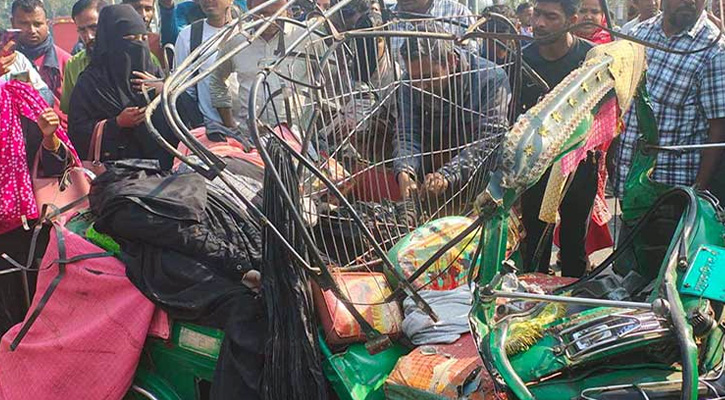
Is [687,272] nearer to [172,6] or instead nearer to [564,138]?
[564,138]

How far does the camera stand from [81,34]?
5.34m

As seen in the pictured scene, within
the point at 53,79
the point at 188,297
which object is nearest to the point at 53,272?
the point at 188,297

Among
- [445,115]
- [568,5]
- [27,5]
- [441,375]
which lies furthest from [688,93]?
[27,5]

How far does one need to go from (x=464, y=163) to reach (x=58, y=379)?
1548mm

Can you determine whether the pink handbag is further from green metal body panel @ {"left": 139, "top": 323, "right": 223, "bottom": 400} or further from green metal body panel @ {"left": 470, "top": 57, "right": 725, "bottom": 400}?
green metal body panel @ {"left": 470, "top": 57, "right": 725, "bottom": 400}

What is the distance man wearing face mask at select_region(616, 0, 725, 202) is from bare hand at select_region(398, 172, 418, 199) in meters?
1.19

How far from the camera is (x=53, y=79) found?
5434 mm

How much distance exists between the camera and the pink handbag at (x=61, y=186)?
3518mm

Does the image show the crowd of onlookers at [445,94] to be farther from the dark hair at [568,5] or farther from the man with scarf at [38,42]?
the man with scarf at [38,42]

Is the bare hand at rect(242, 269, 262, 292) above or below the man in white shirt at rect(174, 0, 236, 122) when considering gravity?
below

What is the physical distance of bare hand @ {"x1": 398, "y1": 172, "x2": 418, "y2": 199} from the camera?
8.85ft

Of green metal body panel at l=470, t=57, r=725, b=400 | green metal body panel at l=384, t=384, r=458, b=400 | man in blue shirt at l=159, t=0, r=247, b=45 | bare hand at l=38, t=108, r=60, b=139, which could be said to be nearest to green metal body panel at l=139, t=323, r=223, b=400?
green metal body panel at l=384, t=384, r=458, b=400

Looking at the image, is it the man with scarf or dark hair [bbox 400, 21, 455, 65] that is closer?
dark hair [bbox 400, 21, 455, 65]

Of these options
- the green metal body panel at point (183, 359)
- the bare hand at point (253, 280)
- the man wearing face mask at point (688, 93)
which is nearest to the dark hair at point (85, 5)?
the green metal body panel at point (183, 359)
